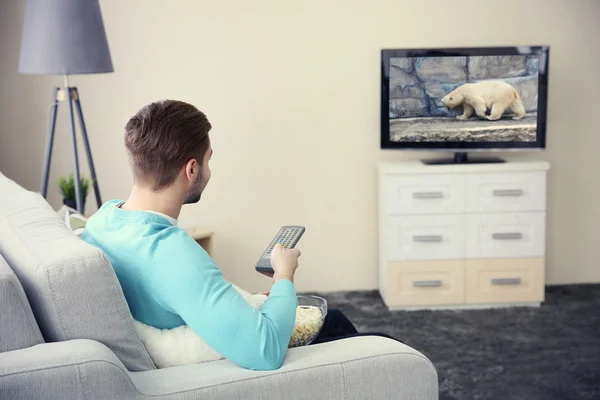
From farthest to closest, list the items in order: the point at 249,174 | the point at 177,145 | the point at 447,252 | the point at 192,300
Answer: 1. the point at 249,174
2. the point at 447,252
3. the point at 177,145
4. the point at 192,300

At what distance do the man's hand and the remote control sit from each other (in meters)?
0.10

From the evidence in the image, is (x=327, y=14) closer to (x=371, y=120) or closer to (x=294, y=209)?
(x=371, y=120)

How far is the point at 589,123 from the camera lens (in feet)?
15.3

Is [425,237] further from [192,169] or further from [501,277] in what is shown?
[192,169]

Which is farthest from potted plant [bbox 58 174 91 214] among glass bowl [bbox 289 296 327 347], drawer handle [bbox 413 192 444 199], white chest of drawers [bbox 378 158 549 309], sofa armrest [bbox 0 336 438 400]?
sofa armrest [bbox 0 336 438 400]

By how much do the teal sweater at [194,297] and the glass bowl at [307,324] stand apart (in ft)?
0.58

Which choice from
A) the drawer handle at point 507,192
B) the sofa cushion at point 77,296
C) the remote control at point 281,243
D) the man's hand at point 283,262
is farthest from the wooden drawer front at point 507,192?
the sofa cushion at point 77,296

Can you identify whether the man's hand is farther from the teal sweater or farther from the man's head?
the man's head

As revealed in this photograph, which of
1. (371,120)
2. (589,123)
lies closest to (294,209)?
(371,120)

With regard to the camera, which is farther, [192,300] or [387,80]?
[387,80]

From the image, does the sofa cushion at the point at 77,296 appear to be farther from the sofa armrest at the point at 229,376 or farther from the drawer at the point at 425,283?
the drawer at the point at 425,283

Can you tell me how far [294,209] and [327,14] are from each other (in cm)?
114

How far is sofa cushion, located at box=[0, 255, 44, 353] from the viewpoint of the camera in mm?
1526

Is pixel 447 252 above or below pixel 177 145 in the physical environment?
below
